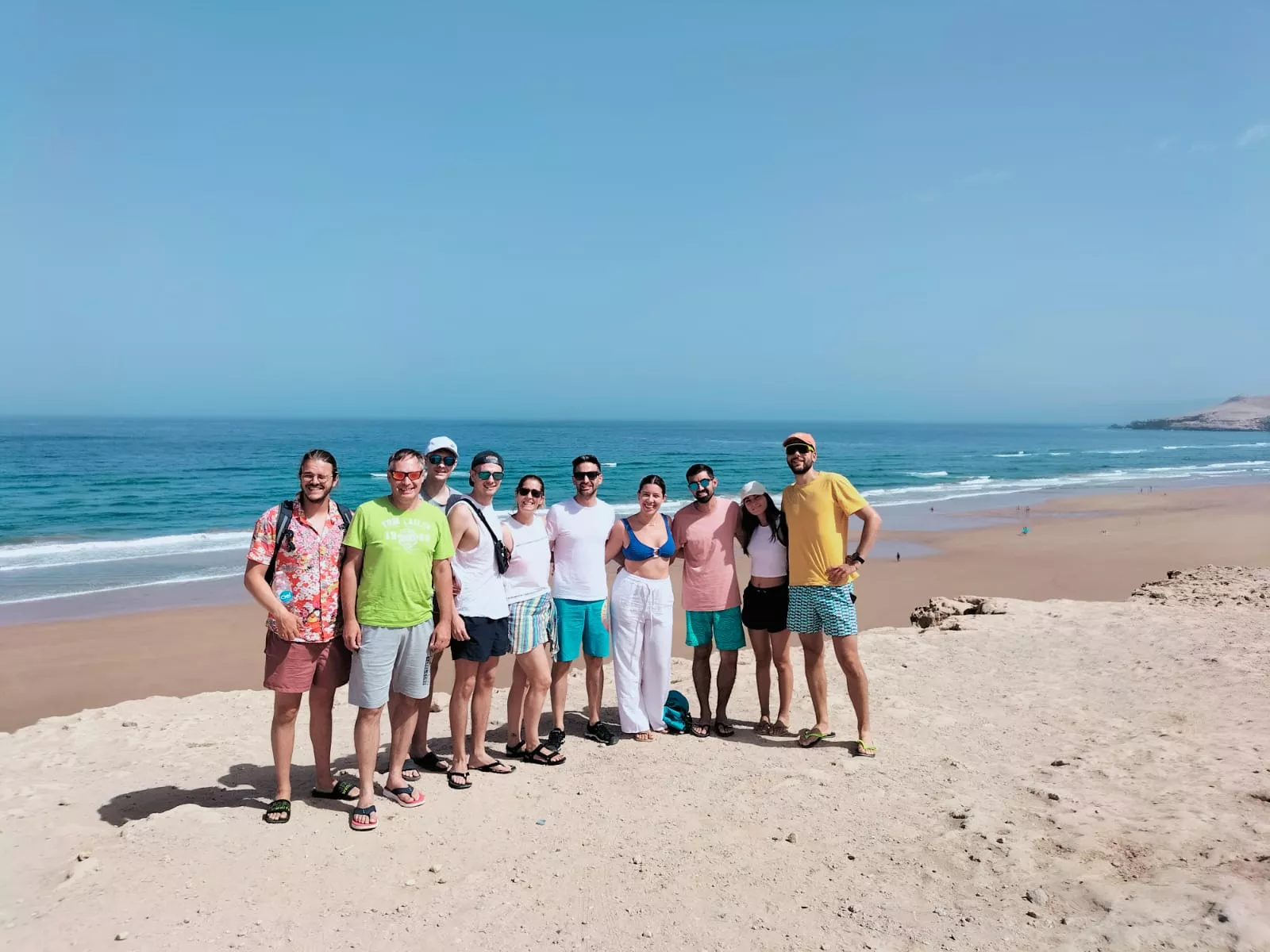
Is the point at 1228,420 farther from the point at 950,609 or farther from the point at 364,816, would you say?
the point at 364,816

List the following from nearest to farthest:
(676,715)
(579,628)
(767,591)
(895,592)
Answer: (579,628) → (767,591) → (676,715) → (895,592)

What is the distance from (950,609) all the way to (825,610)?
4853 millimetres

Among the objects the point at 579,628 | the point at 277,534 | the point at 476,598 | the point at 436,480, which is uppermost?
the point at 436,480

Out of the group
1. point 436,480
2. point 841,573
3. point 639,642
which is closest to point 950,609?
point 841,573

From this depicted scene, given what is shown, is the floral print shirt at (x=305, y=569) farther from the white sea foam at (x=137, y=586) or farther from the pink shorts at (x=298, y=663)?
the white sea foam at (x=137, y=586)

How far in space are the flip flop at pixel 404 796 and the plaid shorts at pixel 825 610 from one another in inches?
101

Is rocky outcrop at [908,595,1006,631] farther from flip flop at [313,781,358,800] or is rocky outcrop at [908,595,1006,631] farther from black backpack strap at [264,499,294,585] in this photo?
black backpack strap at [264,499,294,585]

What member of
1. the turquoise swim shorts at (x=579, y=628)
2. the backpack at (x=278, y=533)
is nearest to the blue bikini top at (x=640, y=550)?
the turquoise swim shorts at (x=579, y=628)

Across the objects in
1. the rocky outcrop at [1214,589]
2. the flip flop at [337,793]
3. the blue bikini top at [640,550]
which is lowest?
the flip flop at [337,793]

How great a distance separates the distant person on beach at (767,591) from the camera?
5.27 metres

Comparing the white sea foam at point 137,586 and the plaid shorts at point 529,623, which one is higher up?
the plaid shorts at point 529,623

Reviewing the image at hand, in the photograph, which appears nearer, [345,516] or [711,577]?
[345,516]

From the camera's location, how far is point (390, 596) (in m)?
3.91

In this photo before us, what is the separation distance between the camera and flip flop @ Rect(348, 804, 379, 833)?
394 cm
